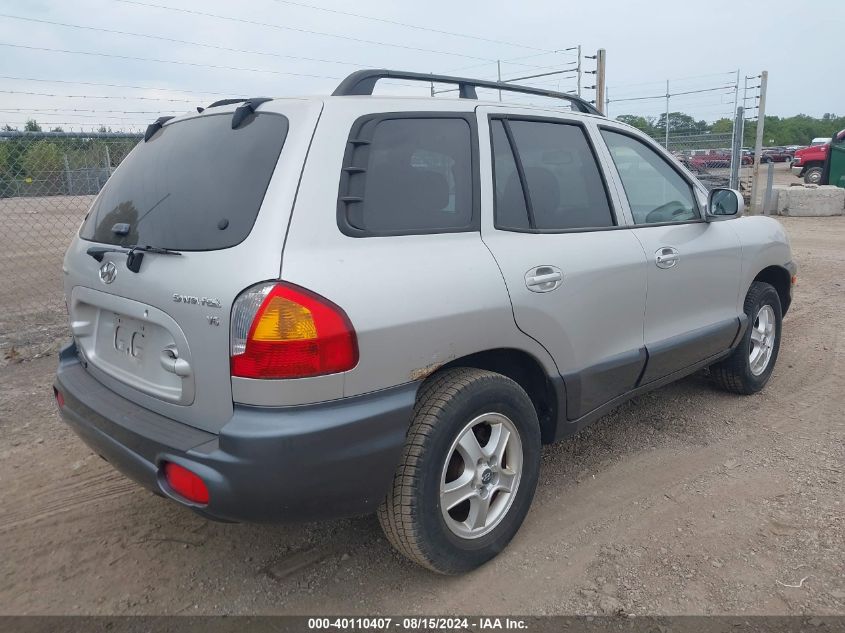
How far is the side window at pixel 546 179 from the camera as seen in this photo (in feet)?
9.23

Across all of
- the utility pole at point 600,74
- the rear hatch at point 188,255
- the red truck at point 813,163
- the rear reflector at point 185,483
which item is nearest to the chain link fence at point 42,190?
the rear hatch at point 188,255

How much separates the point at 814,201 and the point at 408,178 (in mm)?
15002

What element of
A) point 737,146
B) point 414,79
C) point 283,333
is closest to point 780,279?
point 414,79

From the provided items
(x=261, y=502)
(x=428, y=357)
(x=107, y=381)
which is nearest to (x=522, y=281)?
(x=428, y=357)

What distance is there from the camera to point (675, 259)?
350 cm

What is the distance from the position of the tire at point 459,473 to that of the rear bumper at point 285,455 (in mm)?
113

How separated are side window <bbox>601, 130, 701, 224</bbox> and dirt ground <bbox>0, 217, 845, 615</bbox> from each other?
4.38 feet

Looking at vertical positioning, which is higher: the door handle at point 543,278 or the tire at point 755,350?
the door handle at point 543,278

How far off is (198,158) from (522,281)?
4.49ft

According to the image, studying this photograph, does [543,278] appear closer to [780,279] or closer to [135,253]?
[135,253]

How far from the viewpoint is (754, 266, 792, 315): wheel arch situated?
14.8ft

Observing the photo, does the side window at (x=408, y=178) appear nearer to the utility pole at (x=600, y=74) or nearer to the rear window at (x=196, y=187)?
the rear window at (x=196, y=187)

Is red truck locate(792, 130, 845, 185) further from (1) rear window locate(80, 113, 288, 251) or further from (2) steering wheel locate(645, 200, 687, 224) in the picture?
(1) rear window locate(80, 113, 288, 251)

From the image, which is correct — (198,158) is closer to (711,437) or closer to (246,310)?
(246,310)
